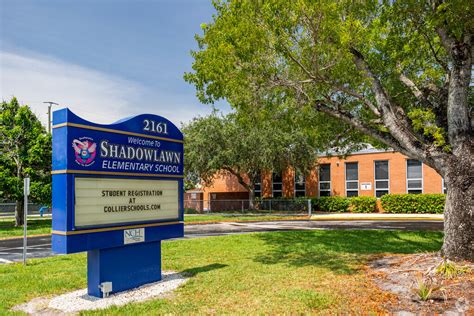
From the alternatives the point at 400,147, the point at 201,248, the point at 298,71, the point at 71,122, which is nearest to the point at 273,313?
the point at 71,122

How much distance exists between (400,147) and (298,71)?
10.6ft

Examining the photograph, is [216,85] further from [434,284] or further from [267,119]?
[434,284]

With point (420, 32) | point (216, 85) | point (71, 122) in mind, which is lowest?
point (71, 122)

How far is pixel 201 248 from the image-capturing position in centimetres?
1366

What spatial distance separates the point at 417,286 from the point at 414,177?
A: 28087 mm

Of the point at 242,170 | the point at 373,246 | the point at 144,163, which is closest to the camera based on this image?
the point at 144,163

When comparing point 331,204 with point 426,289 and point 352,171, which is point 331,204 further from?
point 426,289

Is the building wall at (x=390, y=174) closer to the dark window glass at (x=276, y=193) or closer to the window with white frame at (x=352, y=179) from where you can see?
the window with white frame at (x=352, y=179)

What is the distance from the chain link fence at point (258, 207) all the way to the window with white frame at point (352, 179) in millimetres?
4625

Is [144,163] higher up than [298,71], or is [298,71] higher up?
[298,71]

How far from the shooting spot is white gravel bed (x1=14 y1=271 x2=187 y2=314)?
6.95 meters

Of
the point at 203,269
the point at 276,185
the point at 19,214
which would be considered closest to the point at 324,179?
the point at 276,185

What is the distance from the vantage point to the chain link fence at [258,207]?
34.4 m

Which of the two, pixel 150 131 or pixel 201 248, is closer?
pixel 150 131
